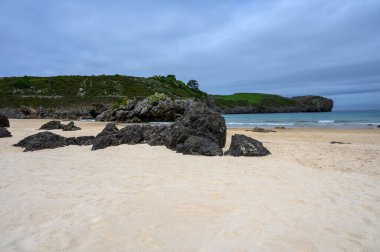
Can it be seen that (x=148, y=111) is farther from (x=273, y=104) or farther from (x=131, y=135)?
(x=273, y=104)

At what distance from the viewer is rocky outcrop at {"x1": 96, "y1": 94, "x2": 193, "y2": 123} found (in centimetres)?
4375

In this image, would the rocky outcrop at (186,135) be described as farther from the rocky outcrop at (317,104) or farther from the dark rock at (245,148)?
the rocky outcrop at (317,104)

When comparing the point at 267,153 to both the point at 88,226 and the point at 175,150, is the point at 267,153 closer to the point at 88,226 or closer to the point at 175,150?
the point at 175,150

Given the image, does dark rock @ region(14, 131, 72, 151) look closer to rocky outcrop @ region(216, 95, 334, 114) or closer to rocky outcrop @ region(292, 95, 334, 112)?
rocky outcrop @ region(216, 95, 334, 114)

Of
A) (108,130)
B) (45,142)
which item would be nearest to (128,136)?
(108,130)

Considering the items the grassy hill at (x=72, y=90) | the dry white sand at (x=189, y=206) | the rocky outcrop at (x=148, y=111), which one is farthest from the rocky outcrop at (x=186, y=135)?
the grassy hill at (x=72, y=90)

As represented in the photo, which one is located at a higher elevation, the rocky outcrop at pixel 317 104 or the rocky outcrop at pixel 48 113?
the rocky outcrop at pixel 317 104

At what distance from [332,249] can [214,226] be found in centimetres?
155

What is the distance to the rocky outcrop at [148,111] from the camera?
43.8 metres

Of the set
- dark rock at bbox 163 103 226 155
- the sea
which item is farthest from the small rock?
the sea

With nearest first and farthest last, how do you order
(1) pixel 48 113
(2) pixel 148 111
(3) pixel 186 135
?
1. (3) pixel 186 135
2. (2) pixel 148 111
3. (1) pixel 48 113

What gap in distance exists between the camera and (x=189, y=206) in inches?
189

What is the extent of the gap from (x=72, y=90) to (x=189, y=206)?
8079 cm

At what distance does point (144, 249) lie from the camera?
3.36m
